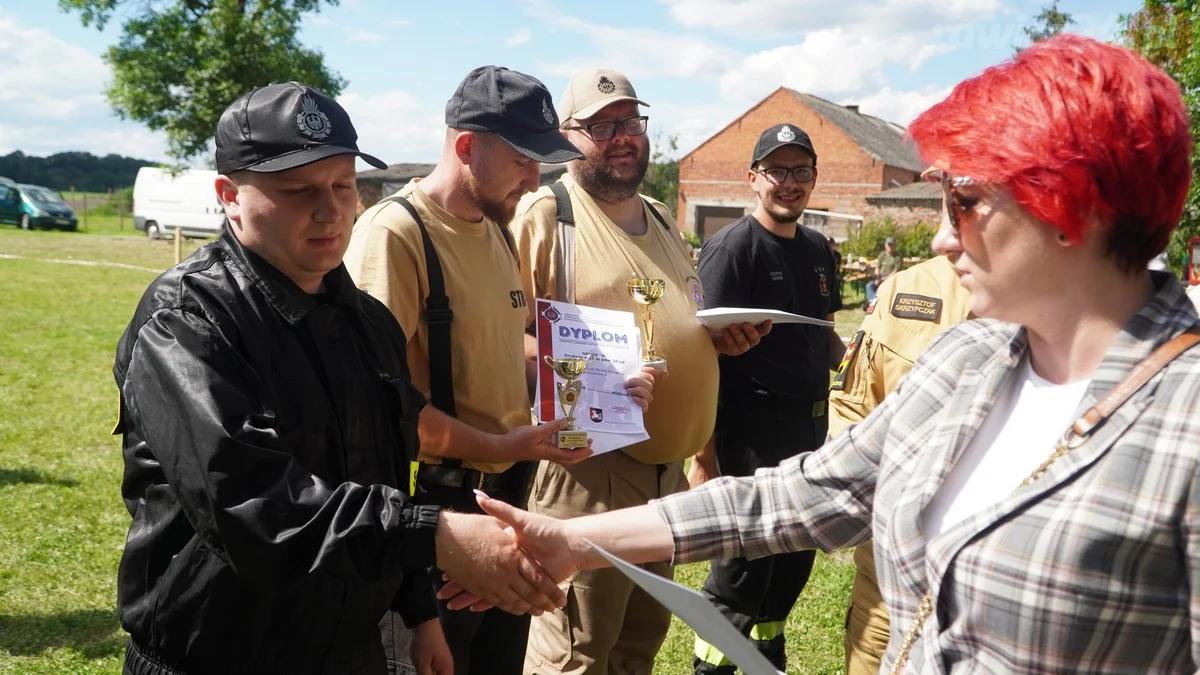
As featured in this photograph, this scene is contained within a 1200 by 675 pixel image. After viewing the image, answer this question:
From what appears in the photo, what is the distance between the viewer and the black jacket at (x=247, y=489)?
6.43 ft

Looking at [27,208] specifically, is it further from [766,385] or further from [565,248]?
[565,248]

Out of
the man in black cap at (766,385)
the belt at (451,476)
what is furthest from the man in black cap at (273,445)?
the man in black cap at (766,385)

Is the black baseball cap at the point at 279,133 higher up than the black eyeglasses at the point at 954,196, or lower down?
higher up

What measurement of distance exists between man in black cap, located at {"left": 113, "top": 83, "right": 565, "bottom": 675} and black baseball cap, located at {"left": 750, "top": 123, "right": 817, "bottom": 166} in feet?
10.4

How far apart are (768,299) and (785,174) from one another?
69cm

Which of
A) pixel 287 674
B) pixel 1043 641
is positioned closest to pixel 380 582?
pixel 287 674

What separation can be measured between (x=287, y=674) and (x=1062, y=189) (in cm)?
179

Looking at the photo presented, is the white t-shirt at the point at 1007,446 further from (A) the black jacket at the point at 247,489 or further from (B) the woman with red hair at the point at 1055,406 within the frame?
(A) the black jacket at the point at 247,489

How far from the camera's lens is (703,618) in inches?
65.2

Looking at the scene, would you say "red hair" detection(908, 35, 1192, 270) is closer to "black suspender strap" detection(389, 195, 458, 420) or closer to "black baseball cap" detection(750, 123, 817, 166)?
"black suspender strap" detection(389, 195, 458, 420)

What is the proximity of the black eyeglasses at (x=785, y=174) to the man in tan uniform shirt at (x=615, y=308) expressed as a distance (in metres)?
1.15

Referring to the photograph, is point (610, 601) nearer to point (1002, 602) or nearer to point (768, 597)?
point (768, 597)

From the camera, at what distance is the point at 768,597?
480cm

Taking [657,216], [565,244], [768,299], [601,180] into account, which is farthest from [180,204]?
[565,244]
